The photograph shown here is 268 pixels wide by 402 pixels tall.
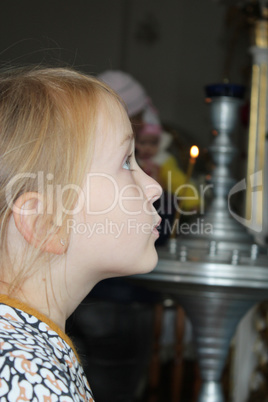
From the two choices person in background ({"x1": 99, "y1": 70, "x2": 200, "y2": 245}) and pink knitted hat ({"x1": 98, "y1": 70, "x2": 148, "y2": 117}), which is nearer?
person in background ({"x1": 99, "y1": 70, "x2": 200, "y2": 245})

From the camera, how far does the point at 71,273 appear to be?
76 centimetres

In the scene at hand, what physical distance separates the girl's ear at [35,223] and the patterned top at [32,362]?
0.09 m

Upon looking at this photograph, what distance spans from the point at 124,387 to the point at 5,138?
1451 mm

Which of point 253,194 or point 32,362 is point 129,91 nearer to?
point 253,194

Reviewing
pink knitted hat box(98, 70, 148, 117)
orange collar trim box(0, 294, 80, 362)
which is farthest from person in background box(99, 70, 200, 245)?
orange collar trim box(0, 294, 80, 362)

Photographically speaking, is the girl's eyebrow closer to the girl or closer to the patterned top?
the girl

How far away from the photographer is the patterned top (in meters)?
0.55

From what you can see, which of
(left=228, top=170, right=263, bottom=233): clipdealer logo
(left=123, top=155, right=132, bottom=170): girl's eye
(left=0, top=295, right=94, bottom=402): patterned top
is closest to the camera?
(left=0, top=295, right=94, bottom=402): patterned top

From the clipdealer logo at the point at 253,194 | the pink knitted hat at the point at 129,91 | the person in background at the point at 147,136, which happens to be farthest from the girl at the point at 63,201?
the pink knitted hat at the point at 129,91

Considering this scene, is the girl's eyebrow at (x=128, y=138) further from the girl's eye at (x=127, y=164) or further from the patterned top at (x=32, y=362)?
the patterned top at (x=32, y=362)

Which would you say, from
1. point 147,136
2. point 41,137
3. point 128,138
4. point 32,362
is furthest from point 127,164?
point 147,136

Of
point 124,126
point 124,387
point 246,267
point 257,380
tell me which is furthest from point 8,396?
point 124,387

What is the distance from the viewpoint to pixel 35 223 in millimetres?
723

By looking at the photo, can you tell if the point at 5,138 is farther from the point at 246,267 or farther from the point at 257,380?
the point at 257,380
